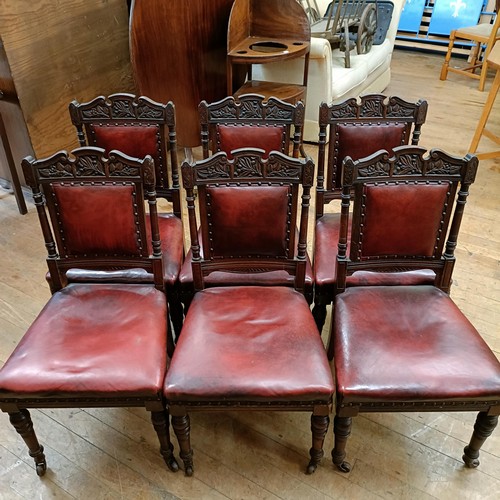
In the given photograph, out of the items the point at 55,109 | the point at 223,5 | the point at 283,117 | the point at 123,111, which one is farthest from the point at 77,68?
the point at 283,117

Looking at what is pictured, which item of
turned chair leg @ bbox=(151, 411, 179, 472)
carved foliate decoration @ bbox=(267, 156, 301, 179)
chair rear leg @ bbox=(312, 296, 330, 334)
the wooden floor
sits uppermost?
carved foliate decoration @ bbox=(267, 156, 301, 179)

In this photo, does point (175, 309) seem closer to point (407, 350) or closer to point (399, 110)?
point (407, 350)

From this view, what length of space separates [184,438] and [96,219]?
2.43 feet

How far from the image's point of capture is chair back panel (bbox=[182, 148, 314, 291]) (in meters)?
1.47

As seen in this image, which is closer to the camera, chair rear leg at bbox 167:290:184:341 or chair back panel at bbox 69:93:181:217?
chair rear leg at bbox 167:290:184:341

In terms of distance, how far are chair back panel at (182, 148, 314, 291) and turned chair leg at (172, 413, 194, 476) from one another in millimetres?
455

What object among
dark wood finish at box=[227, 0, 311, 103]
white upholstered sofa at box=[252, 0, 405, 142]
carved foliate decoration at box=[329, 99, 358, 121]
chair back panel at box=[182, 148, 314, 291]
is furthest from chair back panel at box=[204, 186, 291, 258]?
white upholstered sofa at box=[252, 0, 405, 142]

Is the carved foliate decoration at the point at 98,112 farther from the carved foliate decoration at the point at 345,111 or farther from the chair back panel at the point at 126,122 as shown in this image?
the carved foliate decoration at the point at 345,111

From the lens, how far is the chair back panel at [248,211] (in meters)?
1.47

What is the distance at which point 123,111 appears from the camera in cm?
190

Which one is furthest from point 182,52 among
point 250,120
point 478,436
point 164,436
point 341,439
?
point 478,436

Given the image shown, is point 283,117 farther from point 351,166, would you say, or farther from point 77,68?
Answer: point 77,68

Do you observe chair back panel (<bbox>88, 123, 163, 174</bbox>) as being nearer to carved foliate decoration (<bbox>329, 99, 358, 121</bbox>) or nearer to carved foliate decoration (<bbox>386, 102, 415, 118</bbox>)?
carved foliate decoration (<bbox>329, 99, 358, 121</bbox>)

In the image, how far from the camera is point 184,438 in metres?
1.44
